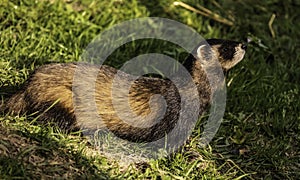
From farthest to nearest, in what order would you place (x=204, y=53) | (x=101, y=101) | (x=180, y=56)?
(x=180, y=56) → (x=204, y=53) → (x=101, y=101)

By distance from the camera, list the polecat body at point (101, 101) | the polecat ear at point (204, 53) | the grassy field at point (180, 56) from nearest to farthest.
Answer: the grassy field at point (180, 56) < the polecat body at point (101, 101) < the polecat ear at point (204, 53)

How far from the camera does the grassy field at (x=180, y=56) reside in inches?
186

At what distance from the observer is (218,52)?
563cm

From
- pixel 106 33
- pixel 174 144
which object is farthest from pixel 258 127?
pixel 106 33

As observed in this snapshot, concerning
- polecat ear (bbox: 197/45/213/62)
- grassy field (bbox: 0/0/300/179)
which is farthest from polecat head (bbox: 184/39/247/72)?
grassy field (bbox: 0/0/300/179)

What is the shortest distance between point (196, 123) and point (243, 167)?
582 mm

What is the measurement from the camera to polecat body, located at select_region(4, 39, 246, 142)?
5051 millimetres

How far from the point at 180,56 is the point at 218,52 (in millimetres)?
1518

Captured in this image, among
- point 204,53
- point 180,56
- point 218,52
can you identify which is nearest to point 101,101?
point 204,53

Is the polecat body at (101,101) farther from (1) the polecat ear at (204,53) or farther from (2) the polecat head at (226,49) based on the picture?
(2) the polecat head at (226,49)

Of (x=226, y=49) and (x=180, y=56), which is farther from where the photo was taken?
(x=180, y=56)

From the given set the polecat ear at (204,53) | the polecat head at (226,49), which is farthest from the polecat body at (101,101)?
the polecat head at (226,49)

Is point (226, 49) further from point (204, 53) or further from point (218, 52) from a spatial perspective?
point (204, 53)

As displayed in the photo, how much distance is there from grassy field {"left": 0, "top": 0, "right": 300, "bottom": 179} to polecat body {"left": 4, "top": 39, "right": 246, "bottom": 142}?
0.54 ft
